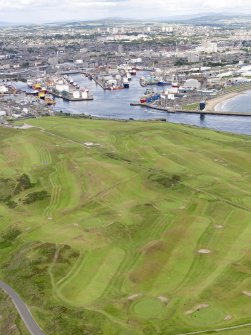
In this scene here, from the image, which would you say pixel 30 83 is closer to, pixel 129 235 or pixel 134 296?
pixel 129 235

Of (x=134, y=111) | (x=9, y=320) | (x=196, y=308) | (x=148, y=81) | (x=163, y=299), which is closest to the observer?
(x=196, y=308)

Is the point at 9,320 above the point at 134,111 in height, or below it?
above

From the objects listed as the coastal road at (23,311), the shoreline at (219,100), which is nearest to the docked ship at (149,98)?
the shoreline at (219,100)

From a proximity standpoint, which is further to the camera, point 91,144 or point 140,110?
point 140,110

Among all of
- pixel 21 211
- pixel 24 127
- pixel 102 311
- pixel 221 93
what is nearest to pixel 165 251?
pixel 102 311

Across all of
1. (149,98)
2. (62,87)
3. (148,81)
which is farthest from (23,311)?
(148,81)

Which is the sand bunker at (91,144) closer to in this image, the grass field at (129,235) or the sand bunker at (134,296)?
the grass field at (129,235)

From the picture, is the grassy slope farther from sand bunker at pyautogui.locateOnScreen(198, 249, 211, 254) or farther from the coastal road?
sand bunker at pyautogui.locateOnScreen(198, 249, 211, 254)
